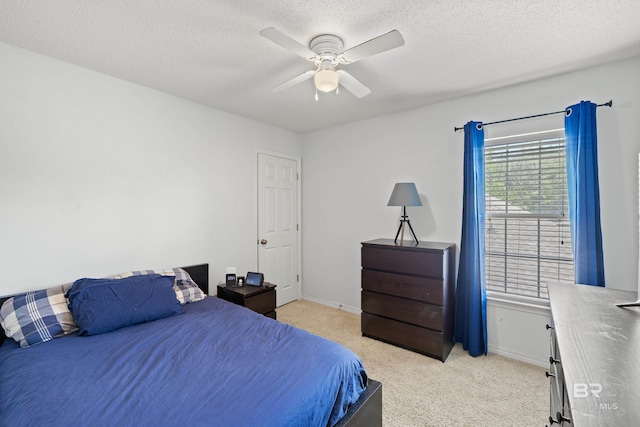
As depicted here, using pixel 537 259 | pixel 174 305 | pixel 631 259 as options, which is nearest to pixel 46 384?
pixel 174 305

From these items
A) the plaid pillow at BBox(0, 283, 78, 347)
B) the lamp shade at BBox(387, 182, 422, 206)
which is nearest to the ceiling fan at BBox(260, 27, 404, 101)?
the lamp shade at BBox(387, 182, 422, 206)

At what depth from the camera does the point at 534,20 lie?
1.70 meters

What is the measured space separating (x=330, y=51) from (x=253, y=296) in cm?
220

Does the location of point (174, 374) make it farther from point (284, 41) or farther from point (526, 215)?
point (526, 215)

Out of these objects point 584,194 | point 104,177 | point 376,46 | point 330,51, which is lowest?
point 584,194

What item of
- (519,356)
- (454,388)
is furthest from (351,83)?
(519,356)

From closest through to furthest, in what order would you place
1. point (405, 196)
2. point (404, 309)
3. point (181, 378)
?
1. point (181, 378)
2. point (404, 309)
3. point (405, 196)

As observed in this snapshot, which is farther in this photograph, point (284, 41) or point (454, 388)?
point (454, 388)

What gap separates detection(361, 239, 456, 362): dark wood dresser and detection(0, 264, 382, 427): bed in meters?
1.19

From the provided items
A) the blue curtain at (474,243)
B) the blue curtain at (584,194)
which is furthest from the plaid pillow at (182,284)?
the blue curtain at (584,194)

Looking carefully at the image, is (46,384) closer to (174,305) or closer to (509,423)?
(174,305)

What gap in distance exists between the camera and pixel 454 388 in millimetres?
2197

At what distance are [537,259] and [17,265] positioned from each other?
4.02 m

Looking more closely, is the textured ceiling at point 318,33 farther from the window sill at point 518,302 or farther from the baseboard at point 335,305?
the baseboard at point 335,305
